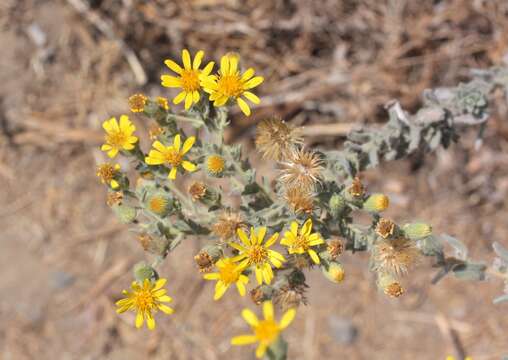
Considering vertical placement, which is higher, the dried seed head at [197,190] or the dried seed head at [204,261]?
the dried seed head at [197,190]

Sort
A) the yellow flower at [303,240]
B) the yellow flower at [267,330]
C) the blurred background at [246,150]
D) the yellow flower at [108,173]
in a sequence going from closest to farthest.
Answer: the yellow flower at [267,330], the yellow flower at [303,240], the yellow flower at [108,173], the blurred background at [246,150]

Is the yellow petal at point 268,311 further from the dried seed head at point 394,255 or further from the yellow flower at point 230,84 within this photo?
the yellow flower at point 230,84

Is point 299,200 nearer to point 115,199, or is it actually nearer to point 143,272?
point 143,272

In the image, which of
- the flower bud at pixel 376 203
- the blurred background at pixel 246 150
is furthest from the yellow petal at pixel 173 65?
the blurred background at pixel 246 150

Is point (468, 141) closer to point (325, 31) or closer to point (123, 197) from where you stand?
point (325, 31)

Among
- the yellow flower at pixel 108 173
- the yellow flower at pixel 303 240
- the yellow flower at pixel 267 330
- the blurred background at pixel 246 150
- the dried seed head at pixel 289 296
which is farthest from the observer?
the blurred background at pixel 246 150

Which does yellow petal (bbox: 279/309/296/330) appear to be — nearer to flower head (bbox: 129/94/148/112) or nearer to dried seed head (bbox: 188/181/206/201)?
dried seed head (bbox: 188/181/206/201)
